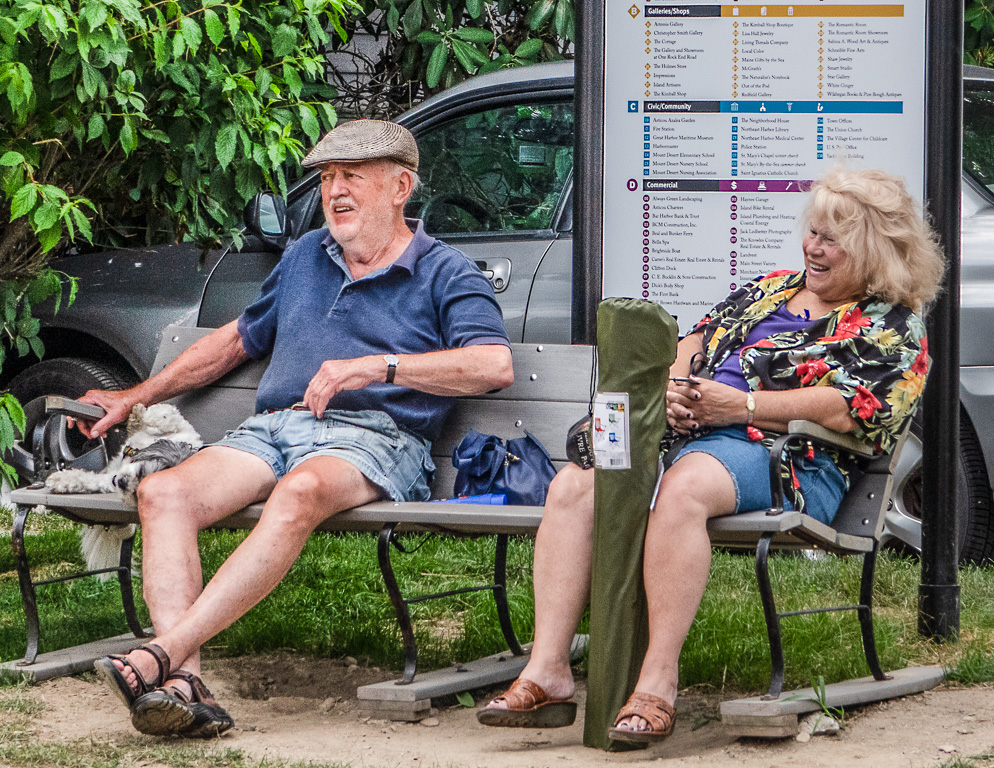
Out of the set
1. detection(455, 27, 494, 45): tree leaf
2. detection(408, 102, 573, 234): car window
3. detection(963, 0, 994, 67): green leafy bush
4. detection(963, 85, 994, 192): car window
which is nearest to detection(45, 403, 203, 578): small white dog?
detection(408, 102, 573, 234): car window

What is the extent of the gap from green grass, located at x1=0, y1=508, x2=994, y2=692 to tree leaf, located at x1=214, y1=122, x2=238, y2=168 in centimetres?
158

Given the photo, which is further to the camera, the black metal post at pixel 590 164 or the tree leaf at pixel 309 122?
the tree leaf at pixel 309 122

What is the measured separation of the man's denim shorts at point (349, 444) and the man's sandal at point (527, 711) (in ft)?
2.61

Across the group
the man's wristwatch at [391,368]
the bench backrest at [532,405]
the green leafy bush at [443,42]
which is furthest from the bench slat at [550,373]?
the green leafy bush at [443,42]

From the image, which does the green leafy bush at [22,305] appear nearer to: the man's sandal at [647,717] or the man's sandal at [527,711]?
the man's sandal at [527,711]

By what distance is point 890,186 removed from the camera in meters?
3.98

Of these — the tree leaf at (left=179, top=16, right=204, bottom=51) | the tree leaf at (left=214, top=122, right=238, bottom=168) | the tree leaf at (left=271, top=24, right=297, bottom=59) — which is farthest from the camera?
the tree leaf at (left=271, top=24, right=297, bottom=59)

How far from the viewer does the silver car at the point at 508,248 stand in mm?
5367

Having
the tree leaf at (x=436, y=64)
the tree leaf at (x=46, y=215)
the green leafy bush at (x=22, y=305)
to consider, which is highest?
the tree leaf at (x=436, y=64)

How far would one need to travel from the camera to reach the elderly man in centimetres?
371

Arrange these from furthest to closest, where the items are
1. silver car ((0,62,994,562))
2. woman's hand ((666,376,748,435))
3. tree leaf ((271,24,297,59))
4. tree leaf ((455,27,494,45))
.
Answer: tree leaf ((455,27,494,45))
silver car ((0,62,994,562))
tree leaf ((271,24,297,59))
woman's hand ((666,376,748,435))

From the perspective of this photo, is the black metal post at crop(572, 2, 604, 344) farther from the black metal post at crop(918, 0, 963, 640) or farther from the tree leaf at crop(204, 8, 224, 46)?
the tree leaf at crop(204, 8, 224, 46)

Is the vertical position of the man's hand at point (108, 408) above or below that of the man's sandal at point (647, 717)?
above

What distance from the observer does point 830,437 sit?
146 inches
